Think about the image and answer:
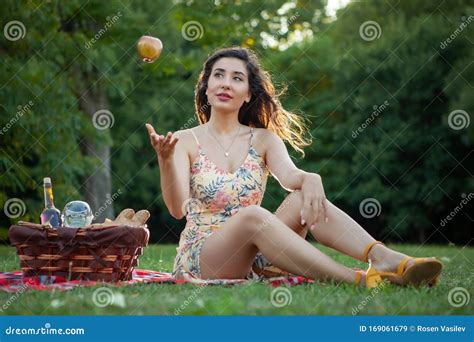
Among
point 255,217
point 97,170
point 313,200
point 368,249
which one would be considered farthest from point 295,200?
point 97,170

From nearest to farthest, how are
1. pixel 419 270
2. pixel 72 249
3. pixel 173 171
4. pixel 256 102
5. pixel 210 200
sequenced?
pixel 419 270
pixel 72 249
pixel 173 171
pixel 210 200
pixel 256 102

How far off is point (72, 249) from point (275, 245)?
3.24ft

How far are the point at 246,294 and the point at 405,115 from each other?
13.9 metres

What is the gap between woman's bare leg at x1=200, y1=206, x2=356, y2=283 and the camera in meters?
3.69

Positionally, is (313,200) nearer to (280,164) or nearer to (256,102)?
(280,164)

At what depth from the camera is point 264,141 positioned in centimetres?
439

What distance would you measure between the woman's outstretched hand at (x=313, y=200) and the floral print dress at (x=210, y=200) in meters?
0.47

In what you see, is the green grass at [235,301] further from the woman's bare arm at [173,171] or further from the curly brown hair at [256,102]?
the curly brown hair at [256,102]

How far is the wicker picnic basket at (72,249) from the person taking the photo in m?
3.75

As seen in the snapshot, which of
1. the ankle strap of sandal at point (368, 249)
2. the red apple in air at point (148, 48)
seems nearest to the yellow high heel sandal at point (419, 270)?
the ankle strap of sandal at point (368, 249)

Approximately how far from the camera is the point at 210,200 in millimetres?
4145

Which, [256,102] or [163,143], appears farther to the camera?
[256,102]

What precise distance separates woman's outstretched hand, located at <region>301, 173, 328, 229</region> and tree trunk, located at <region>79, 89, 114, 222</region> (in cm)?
811

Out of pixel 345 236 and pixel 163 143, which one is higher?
pixel 345 236
